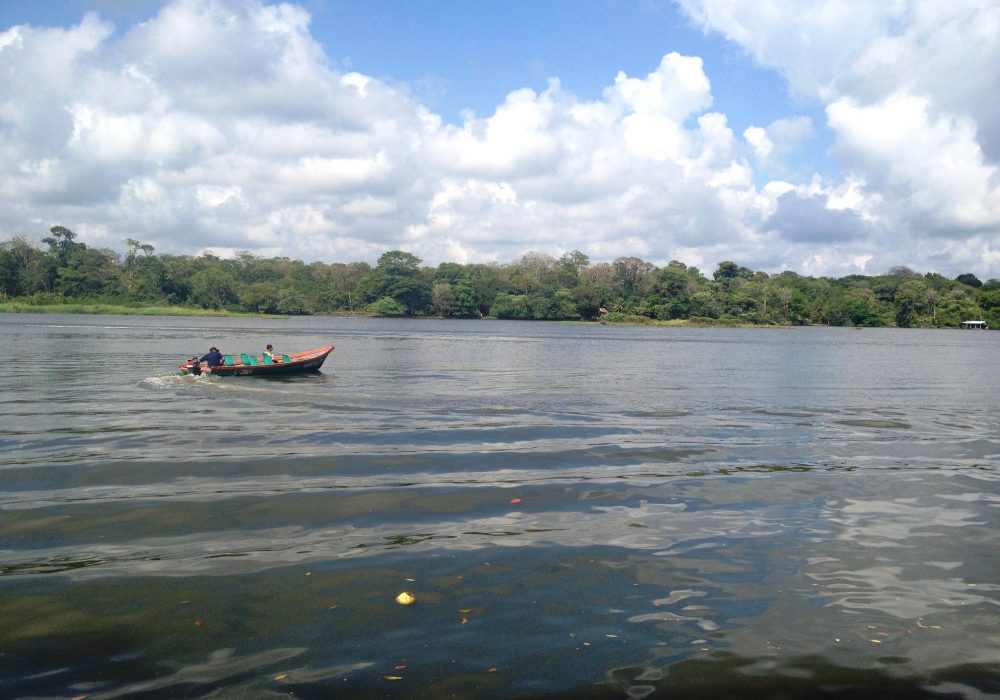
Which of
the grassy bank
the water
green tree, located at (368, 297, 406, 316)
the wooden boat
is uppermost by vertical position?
green tree, located at (368, 297, 406, 316)

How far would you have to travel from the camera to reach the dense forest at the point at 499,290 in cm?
14150

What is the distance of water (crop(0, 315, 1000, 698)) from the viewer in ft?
23.8

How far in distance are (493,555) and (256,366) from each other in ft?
85.6

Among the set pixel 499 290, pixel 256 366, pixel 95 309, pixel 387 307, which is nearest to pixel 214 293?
pixel 95 309

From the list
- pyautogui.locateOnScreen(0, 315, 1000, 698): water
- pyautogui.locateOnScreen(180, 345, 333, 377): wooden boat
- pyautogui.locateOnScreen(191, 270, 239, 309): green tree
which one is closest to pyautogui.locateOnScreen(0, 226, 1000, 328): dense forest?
pyautogui.locateOnScreen(191, 270, 239, 309): green tree

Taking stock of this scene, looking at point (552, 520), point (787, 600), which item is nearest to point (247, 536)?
point (552, 520)

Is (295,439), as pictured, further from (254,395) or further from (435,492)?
(254,395)

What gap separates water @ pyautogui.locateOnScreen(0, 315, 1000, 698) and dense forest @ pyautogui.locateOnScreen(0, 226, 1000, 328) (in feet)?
440

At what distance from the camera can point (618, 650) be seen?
7.63m

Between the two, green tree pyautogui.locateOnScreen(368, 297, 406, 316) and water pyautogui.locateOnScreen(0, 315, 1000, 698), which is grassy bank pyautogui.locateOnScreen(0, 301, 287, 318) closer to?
green tree pyautogui.locateOnScreen(368, 297, 406, 316)

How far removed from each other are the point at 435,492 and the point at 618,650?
262 inches

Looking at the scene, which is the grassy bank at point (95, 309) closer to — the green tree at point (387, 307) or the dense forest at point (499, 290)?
the dense forest at point (499, 290)

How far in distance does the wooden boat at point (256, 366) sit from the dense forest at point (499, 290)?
120319 mm

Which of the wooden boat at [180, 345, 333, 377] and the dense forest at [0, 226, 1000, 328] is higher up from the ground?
the dense forest at [0, 226, 1000, 328]
